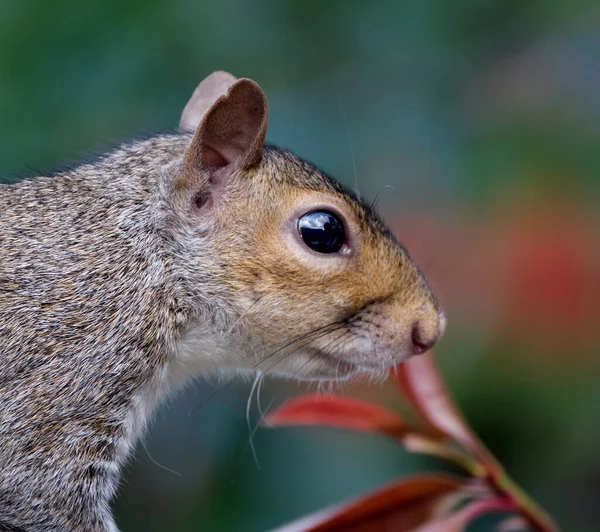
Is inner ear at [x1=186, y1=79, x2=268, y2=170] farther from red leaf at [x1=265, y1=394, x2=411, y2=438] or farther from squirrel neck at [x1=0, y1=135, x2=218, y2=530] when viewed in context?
red leaf at [x1=265, y1=394, x2=411, y2=438]

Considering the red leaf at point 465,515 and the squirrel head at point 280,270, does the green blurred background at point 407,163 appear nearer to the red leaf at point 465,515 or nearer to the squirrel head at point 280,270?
the squirrel head at point 280,270

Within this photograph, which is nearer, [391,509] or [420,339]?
[391,509]

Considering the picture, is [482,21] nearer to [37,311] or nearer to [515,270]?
[515,270]

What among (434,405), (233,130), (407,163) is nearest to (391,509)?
(434,405)

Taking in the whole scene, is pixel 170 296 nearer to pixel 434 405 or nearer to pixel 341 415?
pixel 341 415

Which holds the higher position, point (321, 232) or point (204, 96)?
point (204, 96)

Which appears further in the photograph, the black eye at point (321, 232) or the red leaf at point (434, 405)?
the black eye at point (321, 232)

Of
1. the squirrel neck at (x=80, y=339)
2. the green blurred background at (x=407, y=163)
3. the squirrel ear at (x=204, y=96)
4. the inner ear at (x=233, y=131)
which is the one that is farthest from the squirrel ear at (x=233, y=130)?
the green blurred background at (x=407, y=163)

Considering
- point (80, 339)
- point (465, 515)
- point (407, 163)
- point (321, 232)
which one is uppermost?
point (407, 163)
